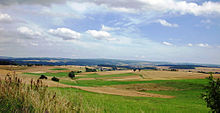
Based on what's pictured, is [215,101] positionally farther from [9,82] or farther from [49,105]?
[9,82]

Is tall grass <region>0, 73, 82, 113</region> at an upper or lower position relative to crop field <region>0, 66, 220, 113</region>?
upper

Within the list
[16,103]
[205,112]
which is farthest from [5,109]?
[205,112]

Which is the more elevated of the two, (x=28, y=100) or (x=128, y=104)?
(x=28, y=100)

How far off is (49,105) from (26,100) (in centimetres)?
Result: 145

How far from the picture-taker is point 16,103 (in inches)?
298

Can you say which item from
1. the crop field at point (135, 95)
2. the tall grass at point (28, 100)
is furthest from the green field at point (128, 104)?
the tall grass at point (28, 100)

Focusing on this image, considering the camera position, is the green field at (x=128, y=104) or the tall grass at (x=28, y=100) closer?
the tall grass at (x=28, y=100)

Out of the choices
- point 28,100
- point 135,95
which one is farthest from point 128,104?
point 135,95

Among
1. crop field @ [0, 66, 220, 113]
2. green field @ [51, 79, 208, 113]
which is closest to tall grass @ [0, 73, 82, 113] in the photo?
crop field @ [0, 66, 220, 113]

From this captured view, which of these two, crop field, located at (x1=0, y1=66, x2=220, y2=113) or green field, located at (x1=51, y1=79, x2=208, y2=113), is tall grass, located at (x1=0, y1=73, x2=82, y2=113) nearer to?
crop field, located at (x1=0, y1=66, x2=220, y2=113)

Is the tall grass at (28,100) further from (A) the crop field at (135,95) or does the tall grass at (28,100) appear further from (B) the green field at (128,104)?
(B) the green field at (128,104)

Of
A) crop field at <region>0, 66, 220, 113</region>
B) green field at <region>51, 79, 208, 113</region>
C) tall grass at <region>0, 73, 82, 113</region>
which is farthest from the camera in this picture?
crop field at <region>0, 66, 220, 113</region>

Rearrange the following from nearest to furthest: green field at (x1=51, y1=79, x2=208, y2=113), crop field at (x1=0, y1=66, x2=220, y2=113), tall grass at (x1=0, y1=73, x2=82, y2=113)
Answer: tall grass at (x1=0, y1=73, x2=82, y2=113) → green field at (x1=51, y1=79, x2=208, y2=113) → crop field at (x1=0, y1=66, x2=220, y2=113)

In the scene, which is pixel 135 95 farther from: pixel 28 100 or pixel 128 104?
pixel 28 100
